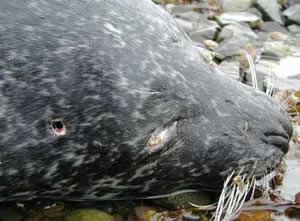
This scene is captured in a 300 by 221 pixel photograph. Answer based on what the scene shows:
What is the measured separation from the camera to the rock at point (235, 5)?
25.2ft

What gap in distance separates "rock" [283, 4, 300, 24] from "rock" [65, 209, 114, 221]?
17.3 feet

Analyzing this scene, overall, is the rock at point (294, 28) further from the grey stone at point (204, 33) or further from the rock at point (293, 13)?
the grey stone at point (204, 33)

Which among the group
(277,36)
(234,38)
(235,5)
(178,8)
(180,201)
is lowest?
(178,8)

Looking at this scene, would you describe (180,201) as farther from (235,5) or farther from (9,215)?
(235,5)

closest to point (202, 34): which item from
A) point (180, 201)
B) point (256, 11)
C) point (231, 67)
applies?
point (231, 67)

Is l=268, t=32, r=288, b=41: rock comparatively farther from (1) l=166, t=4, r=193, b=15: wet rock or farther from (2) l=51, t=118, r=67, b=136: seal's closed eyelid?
(2) l=51, t=118, r=67, b=136: seal's closed eyelid

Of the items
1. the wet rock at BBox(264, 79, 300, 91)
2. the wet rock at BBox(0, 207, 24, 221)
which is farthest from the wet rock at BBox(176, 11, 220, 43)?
the wet rock at BBox(0, 207, 24, 221)

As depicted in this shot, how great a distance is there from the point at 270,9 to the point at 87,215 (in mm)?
5624

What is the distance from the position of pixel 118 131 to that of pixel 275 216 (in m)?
0.94

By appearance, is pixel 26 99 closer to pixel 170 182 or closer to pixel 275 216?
pixel 170 182

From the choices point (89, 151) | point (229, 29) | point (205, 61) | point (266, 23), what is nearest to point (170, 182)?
point (89, 151)

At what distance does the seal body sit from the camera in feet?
7.48

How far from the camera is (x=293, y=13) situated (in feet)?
23.6

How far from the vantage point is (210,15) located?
23.2ft
